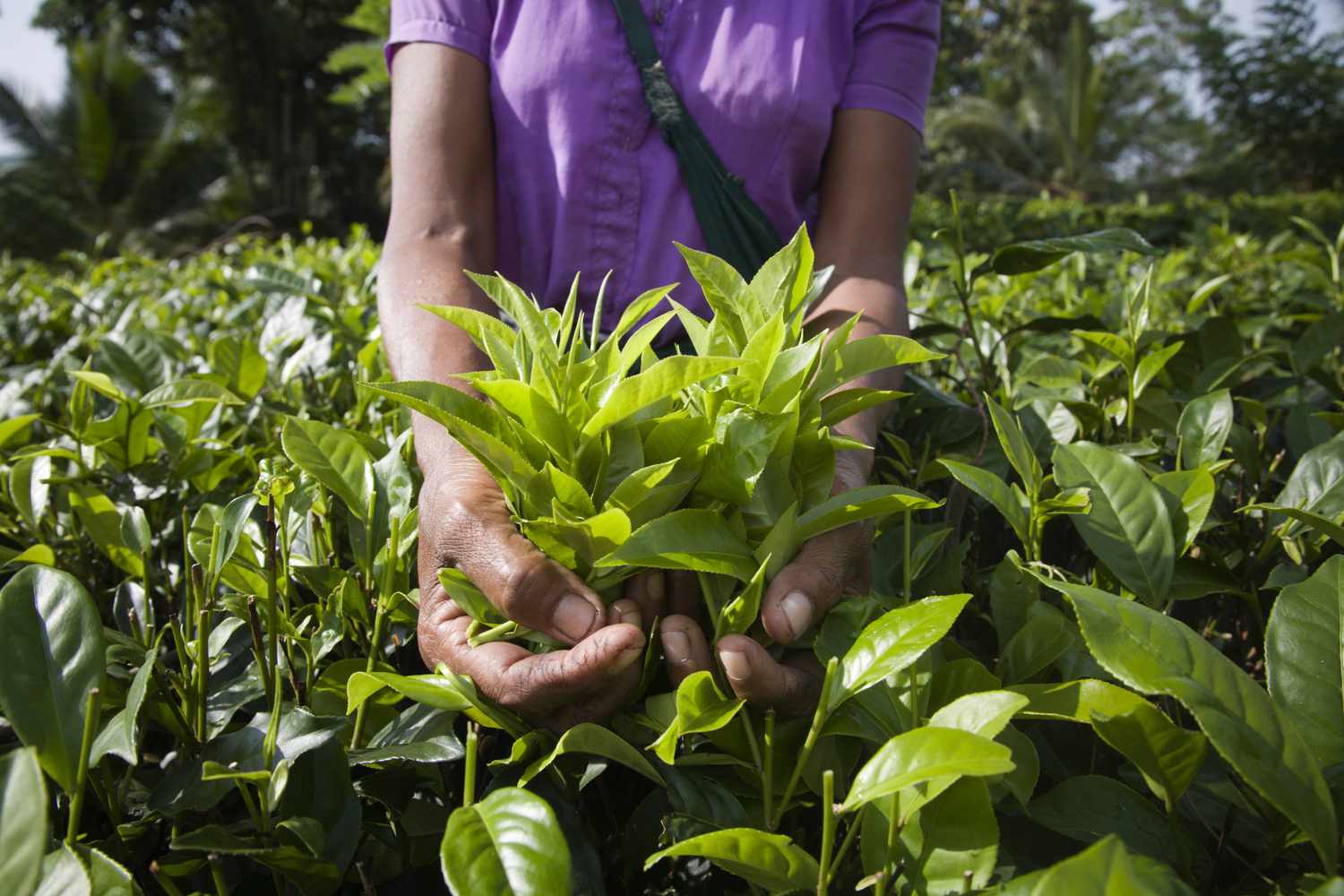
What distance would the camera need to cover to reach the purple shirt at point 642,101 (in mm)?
1539

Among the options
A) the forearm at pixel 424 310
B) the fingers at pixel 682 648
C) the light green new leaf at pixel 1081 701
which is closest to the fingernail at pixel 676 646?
the fingers at pixel 682 648

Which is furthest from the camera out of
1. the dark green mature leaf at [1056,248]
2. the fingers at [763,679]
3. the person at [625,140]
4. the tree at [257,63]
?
the tree at [257,63]

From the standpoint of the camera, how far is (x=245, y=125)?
24125 millimetres

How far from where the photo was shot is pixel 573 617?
2.45ft

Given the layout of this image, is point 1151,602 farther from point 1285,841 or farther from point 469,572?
point 469,572

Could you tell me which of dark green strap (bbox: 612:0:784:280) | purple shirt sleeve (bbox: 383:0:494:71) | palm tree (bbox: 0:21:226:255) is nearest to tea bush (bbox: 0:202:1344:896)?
Result: dark green strap (bbox: 612:0:784:280)

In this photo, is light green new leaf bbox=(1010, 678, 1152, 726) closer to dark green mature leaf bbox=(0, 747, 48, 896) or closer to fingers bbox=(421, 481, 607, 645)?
fingers bbox=(421, 481, 607, 645)

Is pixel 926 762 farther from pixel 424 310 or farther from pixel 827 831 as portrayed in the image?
pixel 424 310

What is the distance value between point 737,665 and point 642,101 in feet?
3.83

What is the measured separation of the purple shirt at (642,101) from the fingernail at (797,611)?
98 cm

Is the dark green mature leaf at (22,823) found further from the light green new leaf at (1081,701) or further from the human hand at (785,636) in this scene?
the light green new leaf at (1081,701)

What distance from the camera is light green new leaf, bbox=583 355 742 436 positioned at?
0.70m

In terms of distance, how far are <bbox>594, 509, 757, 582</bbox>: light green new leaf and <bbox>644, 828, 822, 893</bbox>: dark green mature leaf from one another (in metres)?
0.18

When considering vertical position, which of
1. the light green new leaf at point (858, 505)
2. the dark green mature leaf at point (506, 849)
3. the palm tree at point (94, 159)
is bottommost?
the dark green mature leaf at point (506, 849)
